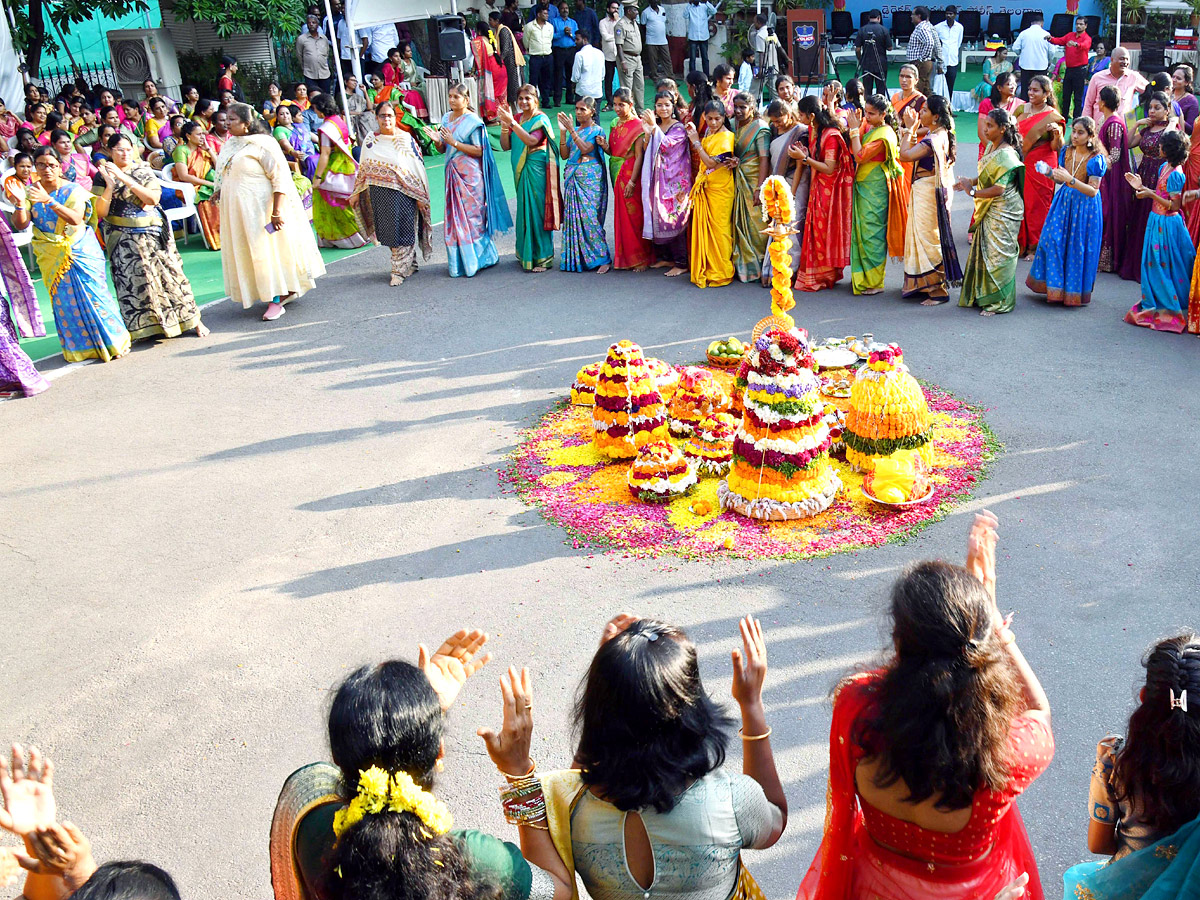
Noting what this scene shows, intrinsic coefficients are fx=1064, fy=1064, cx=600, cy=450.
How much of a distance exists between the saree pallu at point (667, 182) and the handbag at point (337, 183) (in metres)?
3.45

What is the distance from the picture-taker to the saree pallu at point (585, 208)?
9438 mm

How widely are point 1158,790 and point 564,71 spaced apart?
1815cm

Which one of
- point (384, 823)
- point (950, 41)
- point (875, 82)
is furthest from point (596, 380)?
point (950, 41)

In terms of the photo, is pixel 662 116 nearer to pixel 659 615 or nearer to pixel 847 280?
pixel 847 280

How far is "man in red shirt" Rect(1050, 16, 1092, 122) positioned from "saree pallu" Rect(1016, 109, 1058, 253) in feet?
21.2

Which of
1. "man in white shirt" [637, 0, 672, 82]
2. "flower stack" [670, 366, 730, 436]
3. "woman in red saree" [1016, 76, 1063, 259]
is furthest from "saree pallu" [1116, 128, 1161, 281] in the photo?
"man in white shirt" [637, 0, 672, 82]

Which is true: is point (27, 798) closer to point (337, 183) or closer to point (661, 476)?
point (661, 476)

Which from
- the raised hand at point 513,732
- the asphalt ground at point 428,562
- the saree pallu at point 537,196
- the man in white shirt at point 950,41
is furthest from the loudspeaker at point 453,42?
the raised hand at point 513,732

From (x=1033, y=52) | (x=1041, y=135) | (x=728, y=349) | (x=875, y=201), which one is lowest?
(x=728, y=349)

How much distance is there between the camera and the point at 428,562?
514 centimetres

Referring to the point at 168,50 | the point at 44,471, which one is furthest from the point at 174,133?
the point at 44,471

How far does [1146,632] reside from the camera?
4.13 metres

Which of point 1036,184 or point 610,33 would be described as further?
point 610,33

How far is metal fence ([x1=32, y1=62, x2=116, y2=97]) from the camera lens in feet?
58.7
